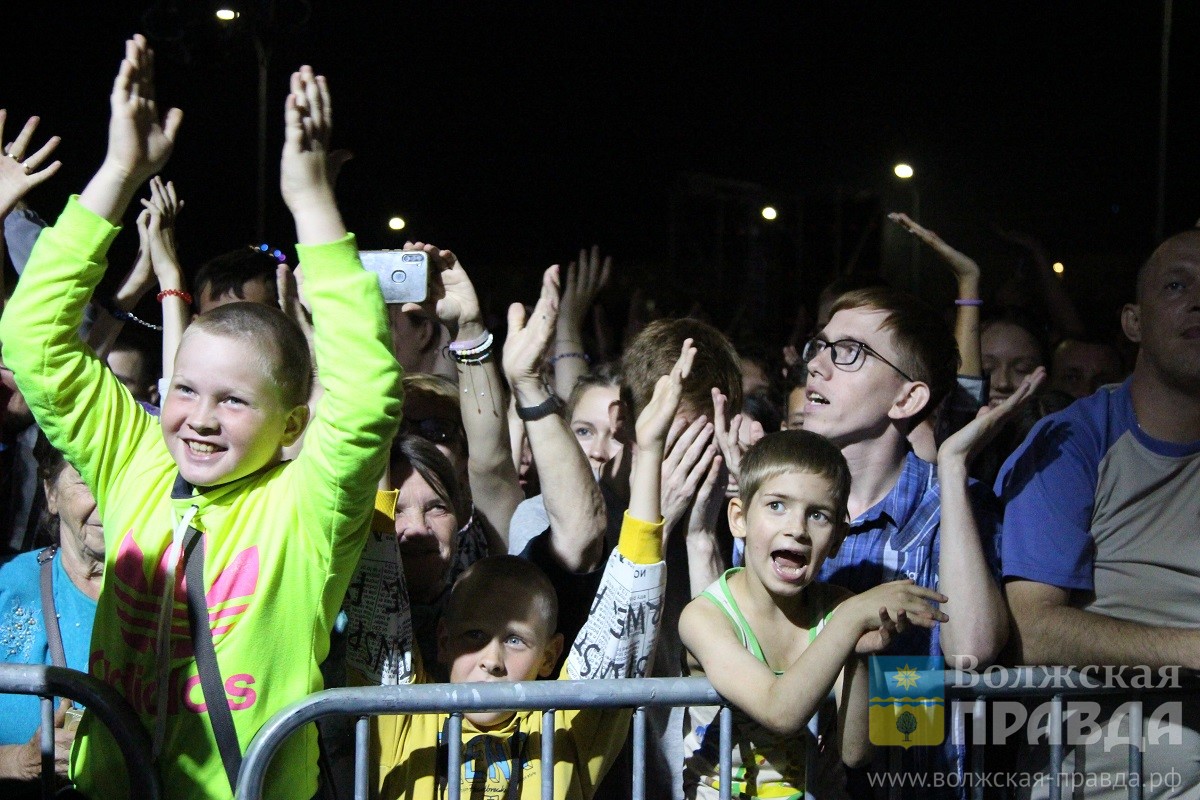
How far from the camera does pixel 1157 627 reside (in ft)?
7.53

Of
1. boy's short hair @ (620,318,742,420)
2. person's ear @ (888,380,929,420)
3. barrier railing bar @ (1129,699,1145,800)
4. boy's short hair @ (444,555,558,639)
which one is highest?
boy's short hair @ (620,318,742,420)

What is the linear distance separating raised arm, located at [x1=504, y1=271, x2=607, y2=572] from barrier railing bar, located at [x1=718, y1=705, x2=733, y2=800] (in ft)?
2.07

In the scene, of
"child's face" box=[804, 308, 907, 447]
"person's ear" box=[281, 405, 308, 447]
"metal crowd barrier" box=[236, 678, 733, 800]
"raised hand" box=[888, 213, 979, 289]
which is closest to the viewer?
"metal crowd barrier" box=[236, 678, 733, 800]

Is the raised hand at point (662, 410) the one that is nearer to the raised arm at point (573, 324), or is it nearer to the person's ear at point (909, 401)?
the person's ear at point (909, 401)

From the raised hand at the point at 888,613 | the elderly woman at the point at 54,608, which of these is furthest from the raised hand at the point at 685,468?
the elderly woman at the point at 54,608

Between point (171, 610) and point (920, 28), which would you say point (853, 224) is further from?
point (171, 610)

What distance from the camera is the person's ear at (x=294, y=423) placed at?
2229 mm

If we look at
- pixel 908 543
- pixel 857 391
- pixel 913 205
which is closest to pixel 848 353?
pixel 857 391

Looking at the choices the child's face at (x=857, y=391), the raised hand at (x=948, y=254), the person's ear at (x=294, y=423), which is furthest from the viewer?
the raised hand at (x=948, y=254)

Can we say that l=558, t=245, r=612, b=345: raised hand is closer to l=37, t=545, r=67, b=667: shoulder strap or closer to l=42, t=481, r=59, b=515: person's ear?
l=42, t=481, r=59, b=515: person's ear

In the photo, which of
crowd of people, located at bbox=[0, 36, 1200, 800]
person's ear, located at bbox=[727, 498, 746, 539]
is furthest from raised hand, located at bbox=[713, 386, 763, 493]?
person's ear, located at bbox=[727, 498, 746, 539]

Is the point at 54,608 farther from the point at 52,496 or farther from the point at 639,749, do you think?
the point at 639,749

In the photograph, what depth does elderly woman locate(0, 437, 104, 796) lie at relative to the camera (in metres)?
2.46

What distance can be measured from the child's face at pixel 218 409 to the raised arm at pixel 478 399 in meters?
0.54
